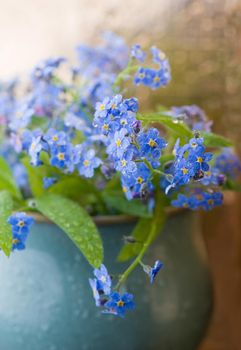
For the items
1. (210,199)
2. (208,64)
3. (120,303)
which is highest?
(208,64)

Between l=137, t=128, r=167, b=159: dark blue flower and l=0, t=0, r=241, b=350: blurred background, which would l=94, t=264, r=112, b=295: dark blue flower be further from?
l=0, t=0, r=241, b=350: blurred background

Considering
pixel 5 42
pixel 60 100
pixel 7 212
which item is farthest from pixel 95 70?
pixel 5 42

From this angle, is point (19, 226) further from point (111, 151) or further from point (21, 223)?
point (111, 151)

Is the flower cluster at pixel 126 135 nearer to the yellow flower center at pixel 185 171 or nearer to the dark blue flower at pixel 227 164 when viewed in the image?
the yellow flower center at pixel 185 171

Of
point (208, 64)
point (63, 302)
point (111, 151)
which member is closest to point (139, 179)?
point (111, 151)

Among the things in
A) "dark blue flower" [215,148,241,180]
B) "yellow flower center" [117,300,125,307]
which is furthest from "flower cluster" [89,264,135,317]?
"dark blue flower" [215,148,241,180]

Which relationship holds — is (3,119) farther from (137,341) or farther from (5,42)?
(5,42)
